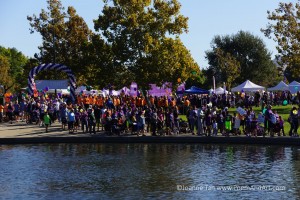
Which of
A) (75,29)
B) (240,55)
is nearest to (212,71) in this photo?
(240,55)

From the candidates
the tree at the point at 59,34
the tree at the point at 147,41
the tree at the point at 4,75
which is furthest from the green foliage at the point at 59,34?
the tree at the point at 4,75

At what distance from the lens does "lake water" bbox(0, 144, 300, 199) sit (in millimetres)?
16469

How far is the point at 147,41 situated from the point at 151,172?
23.8 m

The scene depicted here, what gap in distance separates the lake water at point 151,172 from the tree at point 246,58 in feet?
205

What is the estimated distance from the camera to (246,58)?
90.9 metres

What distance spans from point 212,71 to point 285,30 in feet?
133

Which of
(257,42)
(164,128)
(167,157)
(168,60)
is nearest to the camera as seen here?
(167,157)

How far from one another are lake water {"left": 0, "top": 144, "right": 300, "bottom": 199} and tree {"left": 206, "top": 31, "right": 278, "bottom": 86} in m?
62.5

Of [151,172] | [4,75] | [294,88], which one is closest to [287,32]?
[294,88]

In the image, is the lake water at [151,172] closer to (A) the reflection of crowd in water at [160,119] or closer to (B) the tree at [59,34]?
(A) the reflection of crowd in water at [160,119]

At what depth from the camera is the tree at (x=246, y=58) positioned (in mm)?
90000

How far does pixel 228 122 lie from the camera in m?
30.3

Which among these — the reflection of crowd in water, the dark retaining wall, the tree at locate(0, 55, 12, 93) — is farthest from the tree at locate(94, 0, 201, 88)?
the tree at locate(0, 55, 12, 93)

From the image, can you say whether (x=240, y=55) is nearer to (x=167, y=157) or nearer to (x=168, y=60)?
(x=168, y=60)
